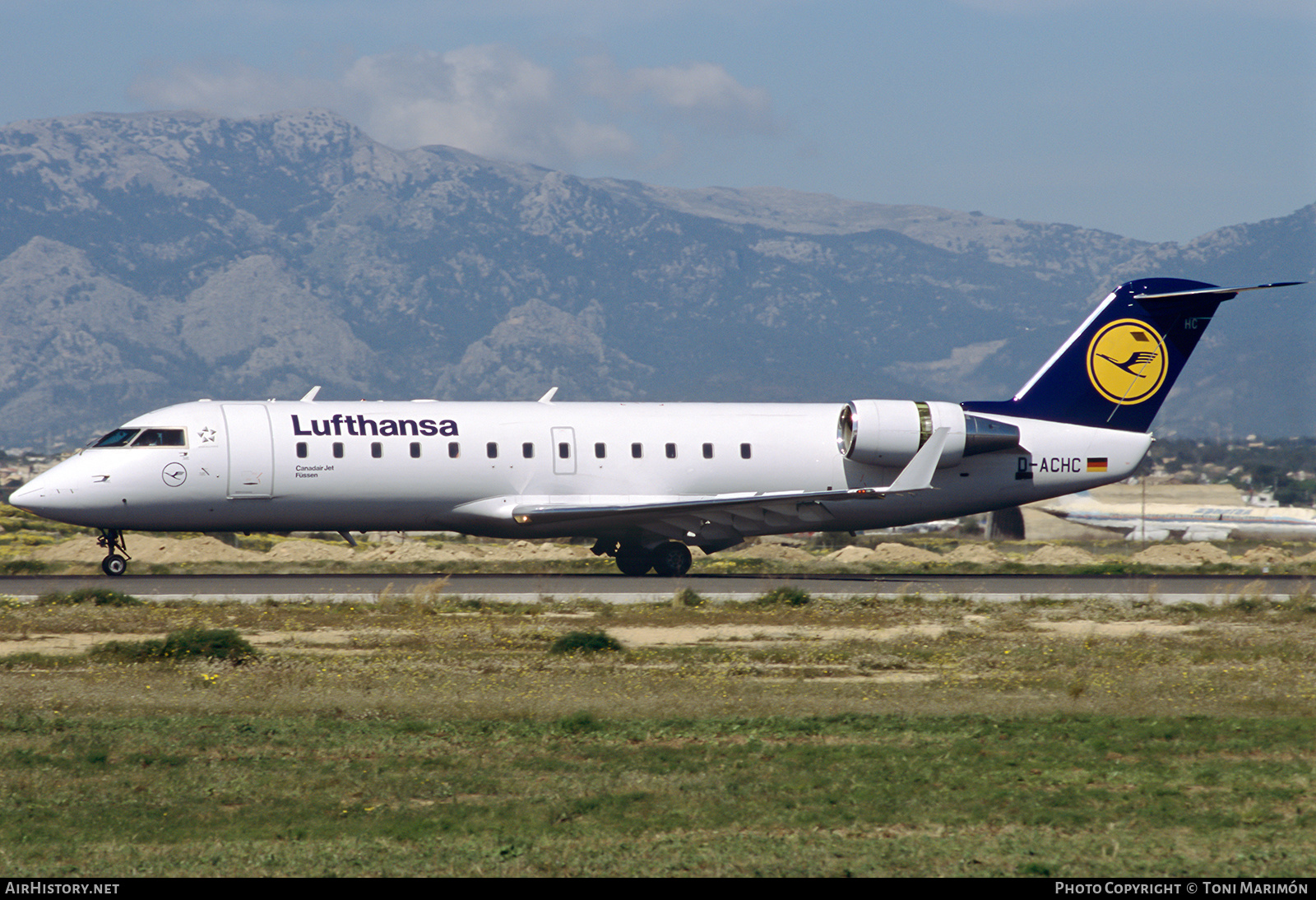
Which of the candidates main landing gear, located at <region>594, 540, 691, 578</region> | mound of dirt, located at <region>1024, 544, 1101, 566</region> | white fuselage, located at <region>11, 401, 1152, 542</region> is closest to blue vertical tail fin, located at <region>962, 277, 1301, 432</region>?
white fuselage, located at <region>11, 401, 1152, 542</region>

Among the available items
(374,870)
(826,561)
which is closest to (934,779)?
(374,870)

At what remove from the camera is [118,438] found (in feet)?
101

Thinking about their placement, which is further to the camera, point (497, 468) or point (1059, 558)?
point (1059, 558)

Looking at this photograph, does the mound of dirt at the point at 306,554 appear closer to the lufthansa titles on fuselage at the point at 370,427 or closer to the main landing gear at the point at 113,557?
the main landing gear at the point at 113,557

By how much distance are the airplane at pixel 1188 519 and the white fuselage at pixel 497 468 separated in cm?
4178

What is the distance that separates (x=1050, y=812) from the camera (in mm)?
11586

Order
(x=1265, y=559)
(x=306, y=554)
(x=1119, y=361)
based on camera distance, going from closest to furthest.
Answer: (x=1119, y=361), (x=306, y=554), (x=1265, y=559)

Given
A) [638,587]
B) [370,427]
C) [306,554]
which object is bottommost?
[638,587]

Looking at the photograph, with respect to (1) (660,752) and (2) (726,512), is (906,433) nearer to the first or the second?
(2) (726,512)

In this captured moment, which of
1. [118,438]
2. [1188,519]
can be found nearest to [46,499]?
[118,438]

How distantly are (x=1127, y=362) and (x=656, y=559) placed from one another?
494 inches

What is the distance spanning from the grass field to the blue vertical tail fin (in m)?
11.9

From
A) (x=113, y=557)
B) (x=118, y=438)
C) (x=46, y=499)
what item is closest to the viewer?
(x=46, y=499)
